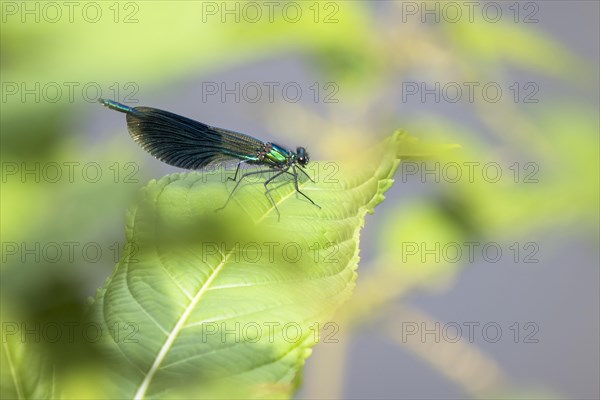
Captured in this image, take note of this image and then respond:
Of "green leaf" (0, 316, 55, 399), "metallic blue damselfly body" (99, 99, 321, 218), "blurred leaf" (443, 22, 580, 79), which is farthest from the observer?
"metallic blue damselfly body" (99, 99, 321, 218)

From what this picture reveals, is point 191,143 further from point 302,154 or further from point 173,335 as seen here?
point 173,335

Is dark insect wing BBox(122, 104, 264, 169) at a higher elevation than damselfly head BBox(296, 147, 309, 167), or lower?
higher

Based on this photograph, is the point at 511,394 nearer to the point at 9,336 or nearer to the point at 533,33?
the point at 533,33

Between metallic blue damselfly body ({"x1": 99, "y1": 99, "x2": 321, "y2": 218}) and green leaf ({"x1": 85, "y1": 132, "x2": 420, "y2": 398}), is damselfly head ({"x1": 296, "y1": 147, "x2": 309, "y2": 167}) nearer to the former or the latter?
metallic blue damselfly body ({"x1": 99, "y1": 99, "x2": 321, "y2": 218})

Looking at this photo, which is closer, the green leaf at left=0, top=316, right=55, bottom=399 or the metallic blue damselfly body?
the green leaf at left=0, top=316, right=55, bottom=399

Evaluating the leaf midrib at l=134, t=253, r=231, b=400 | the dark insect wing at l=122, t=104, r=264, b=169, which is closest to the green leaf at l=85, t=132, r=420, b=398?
the leaf midrib at l=134, t=253, r=231, b=400

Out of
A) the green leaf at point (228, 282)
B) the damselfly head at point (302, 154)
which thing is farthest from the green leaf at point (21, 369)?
the damselfly head at point (302, 154)
